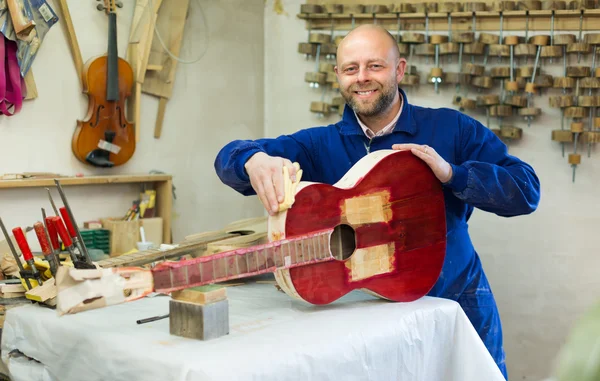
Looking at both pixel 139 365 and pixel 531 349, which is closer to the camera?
pixel 139 365

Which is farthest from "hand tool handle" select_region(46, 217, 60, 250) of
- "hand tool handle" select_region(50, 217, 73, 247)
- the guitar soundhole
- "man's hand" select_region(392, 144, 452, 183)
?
"man's hand" select_region(392, 144, 452, 183)

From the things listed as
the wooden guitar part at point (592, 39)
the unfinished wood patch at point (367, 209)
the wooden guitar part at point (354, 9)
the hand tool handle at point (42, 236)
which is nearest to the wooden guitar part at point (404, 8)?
the wooden guitar part at point (354, 9)

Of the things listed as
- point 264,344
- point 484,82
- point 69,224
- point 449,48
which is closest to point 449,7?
point 449,48

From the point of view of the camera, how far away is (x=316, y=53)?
4.73 m

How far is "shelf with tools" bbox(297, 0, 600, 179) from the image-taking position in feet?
12.9

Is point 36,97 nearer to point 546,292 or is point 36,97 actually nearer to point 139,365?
point 139,365

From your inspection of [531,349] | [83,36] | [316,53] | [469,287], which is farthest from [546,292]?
[83,36]

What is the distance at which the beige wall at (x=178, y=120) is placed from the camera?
11.5 feet

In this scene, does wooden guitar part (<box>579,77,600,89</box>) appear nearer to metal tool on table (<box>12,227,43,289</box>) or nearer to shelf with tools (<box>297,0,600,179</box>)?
shelf with tools (<box>297,0,600,179</box>)

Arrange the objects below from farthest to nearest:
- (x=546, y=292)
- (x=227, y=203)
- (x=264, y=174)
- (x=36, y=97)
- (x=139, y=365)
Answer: (x=227, y=203)
(x=546, y=292)
(x=36, y=97)
(x=264, y=174)
(x=139, y=365)

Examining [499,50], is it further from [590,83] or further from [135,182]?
[135,182]

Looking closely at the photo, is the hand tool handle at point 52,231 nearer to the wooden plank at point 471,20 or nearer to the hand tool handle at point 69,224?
the hand tool handle at point 69,224

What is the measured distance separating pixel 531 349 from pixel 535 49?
75.5 inches

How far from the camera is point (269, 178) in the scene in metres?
1.83
